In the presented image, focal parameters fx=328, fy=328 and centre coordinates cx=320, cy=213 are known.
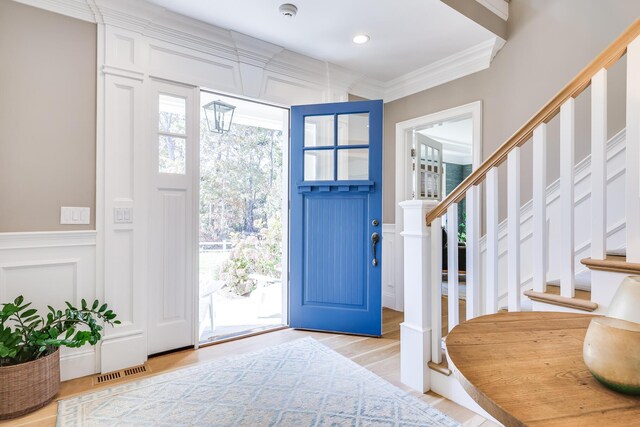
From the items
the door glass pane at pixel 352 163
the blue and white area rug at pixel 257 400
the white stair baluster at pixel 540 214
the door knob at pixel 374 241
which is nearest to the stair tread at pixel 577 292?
the white stair baluster at pixel 540 214

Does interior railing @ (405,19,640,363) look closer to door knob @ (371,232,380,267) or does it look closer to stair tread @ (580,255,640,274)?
stair tread @ (580,255,640,274)

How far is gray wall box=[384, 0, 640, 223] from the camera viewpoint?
219cm

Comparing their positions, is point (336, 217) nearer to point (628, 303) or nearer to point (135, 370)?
point (135, 370)

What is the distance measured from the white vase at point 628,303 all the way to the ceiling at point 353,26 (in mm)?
2304

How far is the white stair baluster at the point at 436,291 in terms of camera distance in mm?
1973

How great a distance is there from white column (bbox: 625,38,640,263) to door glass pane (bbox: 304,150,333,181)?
6.85ft

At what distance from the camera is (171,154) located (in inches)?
98.8

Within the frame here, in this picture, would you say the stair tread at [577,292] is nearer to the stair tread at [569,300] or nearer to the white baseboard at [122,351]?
the stair tread at [569,300]

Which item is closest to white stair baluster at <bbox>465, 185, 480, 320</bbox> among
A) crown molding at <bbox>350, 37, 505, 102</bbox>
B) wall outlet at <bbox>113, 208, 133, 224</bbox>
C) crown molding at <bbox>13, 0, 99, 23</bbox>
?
crown molding at <bbox>350, 37, 505, 102</bbox>

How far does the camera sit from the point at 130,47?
7.57 ft

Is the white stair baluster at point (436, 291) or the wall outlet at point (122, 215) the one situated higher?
the wall outlet at point (122, 215)

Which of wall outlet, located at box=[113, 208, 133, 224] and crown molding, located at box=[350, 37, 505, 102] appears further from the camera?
crown molding, located at box=[350, 37, 505, 102]

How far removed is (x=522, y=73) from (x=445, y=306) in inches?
95.7

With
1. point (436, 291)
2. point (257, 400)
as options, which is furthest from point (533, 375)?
point (257, 400)
